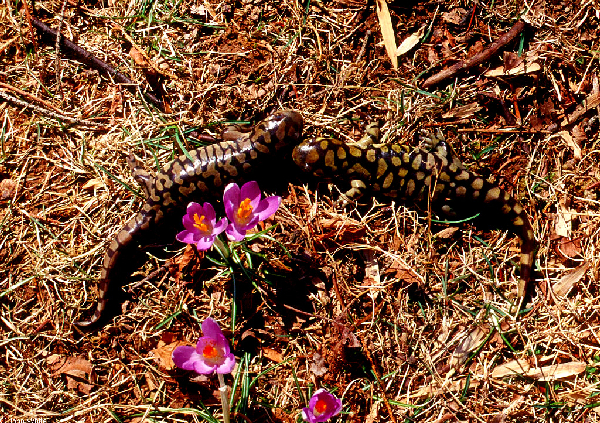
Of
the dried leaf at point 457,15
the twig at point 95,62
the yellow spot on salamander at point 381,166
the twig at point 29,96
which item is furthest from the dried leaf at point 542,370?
the twig at point 29,96

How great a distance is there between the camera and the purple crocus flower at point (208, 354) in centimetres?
470

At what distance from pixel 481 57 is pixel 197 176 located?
336 cm

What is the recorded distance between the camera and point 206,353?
15.4 ft

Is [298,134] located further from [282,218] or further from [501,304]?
[501,304]

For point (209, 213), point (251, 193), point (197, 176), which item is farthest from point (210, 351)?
point (197, 176)

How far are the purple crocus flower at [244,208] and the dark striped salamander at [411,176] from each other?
1042 millimetres

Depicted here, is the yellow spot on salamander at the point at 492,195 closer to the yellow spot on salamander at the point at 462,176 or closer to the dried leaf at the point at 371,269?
the yellow spot on salamander at the point at 462,176

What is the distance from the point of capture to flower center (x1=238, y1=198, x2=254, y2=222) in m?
4.70

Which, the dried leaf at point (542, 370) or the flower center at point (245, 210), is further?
the dried leaf at point (542, 370)

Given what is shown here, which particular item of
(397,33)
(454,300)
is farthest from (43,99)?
(454,300)

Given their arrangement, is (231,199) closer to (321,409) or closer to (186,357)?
(186,357)

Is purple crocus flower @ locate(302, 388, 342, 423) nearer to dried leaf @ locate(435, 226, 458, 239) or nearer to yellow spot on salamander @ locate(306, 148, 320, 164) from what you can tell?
dried leaf @ locate(435, 226, 458, 239)

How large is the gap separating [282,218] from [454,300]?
205 cm

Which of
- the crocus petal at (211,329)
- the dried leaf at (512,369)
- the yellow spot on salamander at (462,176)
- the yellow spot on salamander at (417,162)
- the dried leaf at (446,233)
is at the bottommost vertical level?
the dried leaf at (512,369)
